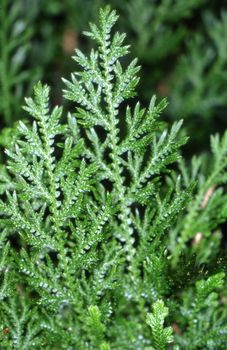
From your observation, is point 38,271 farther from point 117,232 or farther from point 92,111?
point 92,111

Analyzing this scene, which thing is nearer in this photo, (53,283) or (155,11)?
(53,283)

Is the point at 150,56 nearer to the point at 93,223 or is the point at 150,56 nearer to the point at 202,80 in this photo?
the point at 202,80

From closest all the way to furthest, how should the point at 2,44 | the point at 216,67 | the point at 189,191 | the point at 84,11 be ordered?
the point at 189,191 < the point at 2,44 < the point at 216,67 < the point at 84,11

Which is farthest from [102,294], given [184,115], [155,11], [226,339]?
[155,11]

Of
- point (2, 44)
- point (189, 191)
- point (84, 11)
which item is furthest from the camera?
point (84, 11)

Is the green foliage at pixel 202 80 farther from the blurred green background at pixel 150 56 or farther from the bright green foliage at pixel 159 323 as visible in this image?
the bright green foliage at pixel 159 323

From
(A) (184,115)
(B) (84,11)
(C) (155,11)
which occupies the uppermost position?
(B) (84,11)

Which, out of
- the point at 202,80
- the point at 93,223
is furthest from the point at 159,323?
the point at 202,80
